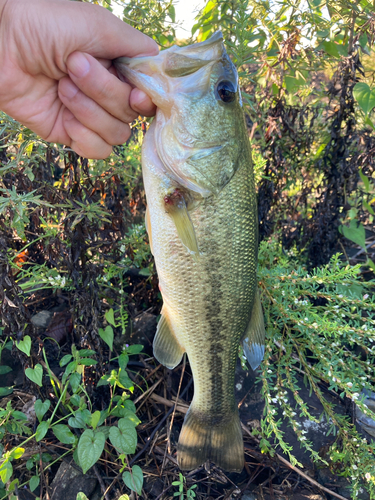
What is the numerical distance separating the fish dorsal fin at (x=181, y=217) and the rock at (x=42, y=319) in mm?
1515

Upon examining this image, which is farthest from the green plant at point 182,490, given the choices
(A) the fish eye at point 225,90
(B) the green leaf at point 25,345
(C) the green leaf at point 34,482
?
(A) the fish eye at point 225,90

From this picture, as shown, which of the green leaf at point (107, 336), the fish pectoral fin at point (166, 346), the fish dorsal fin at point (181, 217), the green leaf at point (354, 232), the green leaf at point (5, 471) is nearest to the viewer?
the fish dorsal fin at point (181, 217)

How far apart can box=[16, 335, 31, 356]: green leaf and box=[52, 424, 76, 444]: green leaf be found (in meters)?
0.45

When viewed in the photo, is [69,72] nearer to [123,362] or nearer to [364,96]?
[123,362]

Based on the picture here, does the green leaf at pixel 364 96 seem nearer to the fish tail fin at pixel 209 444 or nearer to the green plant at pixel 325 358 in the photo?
the green plant at pixel 325 358

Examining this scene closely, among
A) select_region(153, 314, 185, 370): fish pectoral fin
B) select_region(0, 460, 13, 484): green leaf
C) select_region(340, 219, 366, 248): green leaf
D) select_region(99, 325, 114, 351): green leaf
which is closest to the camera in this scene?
select_region(0, 460, 13, 484): green leaf

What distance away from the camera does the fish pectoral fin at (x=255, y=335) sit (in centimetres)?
169

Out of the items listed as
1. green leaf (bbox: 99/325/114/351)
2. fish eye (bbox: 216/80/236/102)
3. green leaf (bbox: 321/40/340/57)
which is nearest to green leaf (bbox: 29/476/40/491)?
green leaf (bbox: 99/325/114/351)

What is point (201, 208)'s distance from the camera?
1.49 meters

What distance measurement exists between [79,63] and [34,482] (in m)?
2.03

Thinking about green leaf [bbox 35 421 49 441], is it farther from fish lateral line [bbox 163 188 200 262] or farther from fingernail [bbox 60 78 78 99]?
fingernail [bbox 60 78 78 99]

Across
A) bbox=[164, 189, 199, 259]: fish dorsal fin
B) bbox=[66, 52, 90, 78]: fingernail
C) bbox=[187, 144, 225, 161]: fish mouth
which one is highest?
bbox=[66, 52, 90, 78]: fingernail

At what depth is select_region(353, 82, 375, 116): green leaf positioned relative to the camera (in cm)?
Result: 199

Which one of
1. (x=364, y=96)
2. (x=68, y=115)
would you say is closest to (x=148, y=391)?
(x=68, y=115)
